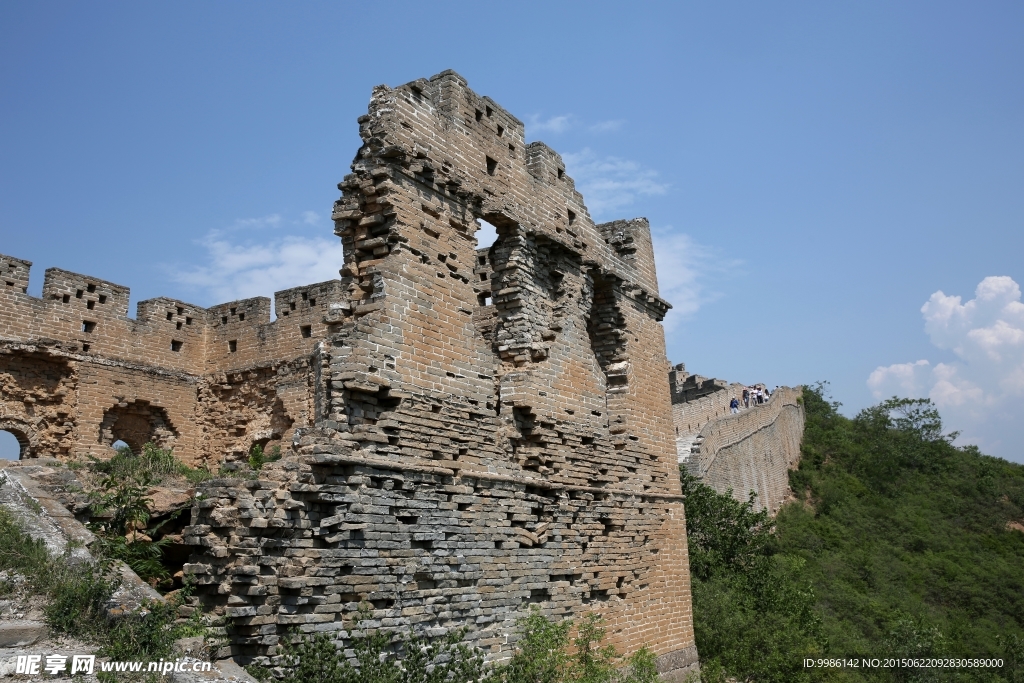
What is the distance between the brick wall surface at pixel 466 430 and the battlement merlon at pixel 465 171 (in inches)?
1.0

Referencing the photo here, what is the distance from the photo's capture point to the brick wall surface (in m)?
5.64

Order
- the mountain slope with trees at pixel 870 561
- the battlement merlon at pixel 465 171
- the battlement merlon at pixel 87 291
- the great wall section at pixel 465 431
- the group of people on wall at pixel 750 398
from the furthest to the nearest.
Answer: the group of people on wall at pixel 750 398
the battlement merlon at pixel 87 291
the mountain slope with trees at pixel 870 561
the battlement merlon at pixel 465 171
the great wall section at pixel 465 431

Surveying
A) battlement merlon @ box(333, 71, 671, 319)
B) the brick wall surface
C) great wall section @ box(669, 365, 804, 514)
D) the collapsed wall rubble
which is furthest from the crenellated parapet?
great wall section @ box(669, 365, 804, 514)

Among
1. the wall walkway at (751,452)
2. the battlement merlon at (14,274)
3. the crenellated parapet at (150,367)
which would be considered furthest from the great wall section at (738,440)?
the battlement merlon at (14,274)

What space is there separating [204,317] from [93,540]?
14326 mm

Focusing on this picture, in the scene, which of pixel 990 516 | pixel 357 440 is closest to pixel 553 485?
pixel 357 440

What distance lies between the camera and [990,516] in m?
22.3

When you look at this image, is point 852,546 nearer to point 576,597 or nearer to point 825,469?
point 825,469

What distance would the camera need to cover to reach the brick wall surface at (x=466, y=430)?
5641mm

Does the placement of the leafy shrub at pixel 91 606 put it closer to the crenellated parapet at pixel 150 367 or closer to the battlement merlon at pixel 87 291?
the crenellated parapet at pixel 150 367

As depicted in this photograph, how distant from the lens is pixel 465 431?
22.9 feet

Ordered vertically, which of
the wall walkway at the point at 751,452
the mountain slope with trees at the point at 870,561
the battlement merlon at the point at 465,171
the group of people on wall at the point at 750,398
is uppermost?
the group of people on wall at the point at 750,398

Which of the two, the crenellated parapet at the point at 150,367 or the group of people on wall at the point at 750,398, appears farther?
the group of people on wall at the point at 750,398

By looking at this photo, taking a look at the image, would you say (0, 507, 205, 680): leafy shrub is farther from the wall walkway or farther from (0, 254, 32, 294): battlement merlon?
the wall walkway
